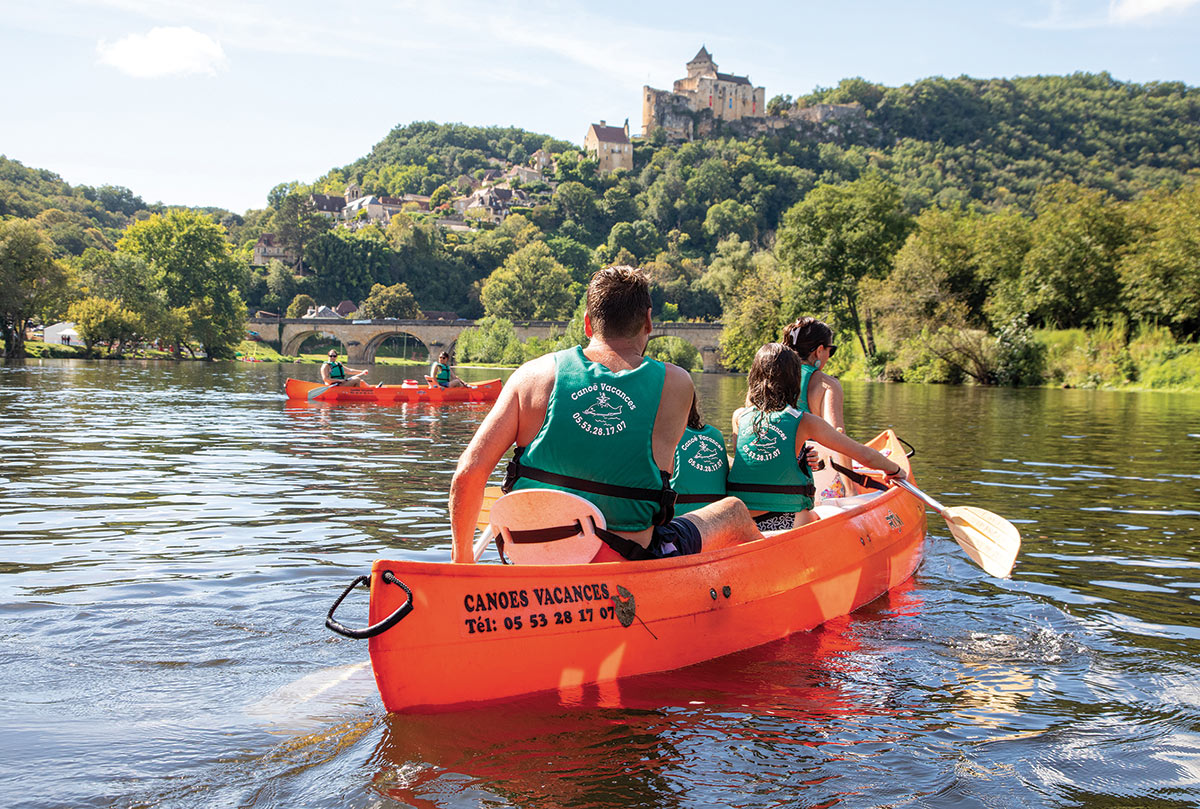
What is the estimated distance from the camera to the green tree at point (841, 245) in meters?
52.7

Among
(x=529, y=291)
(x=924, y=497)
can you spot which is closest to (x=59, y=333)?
(x=529, y=291)

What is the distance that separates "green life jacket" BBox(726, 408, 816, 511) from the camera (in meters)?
6.18

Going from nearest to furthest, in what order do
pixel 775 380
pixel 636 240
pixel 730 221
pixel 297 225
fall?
1. pixel 775 380
2. pixel 297 225
3. pixel 636 240
4. pixel 730 221

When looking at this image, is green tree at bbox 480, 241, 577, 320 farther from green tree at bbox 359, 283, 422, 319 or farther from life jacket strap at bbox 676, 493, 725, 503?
life jacket strap at bbox 676, 493, 725, 503

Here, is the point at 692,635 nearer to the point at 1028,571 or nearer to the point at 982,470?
the point at 1028,571

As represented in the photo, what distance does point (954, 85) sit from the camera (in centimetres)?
19038

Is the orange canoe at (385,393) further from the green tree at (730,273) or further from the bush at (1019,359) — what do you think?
the green tree at (730,273)

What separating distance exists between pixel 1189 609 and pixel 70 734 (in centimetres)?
658

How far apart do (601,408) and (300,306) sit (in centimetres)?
11117

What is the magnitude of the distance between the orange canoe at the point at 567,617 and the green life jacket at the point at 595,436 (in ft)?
1.31

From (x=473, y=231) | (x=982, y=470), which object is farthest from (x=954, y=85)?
(x=982, y=470)

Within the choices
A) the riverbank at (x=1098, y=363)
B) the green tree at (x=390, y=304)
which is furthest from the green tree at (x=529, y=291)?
the riverbank at (x=1098, y=363)

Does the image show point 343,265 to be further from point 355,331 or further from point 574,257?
point 574,257

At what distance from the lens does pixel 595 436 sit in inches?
169
